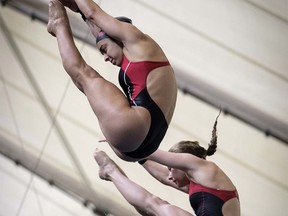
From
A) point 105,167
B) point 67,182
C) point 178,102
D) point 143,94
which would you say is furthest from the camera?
point 67,182

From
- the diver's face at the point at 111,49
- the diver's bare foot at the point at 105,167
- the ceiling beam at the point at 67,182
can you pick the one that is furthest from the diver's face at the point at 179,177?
the ceiling beam at the point at 67,182

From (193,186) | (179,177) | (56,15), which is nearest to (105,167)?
(179,177)

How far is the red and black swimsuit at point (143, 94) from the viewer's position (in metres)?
1.86

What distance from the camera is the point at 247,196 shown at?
13.1 feet

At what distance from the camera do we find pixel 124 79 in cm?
192

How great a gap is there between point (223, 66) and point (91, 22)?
1.85m

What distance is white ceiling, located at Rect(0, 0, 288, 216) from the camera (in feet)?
11.4

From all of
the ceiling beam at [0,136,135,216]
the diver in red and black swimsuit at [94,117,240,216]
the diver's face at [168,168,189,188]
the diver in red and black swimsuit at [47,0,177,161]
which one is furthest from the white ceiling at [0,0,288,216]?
the diver in red and black swimsuit at [47,0,177,161]

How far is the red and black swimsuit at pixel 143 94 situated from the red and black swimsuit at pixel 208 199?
1.56 feet

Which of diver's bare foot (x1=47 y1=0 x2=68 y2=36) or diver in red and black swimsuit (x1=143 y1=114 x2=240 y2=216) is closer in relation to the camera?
diver's bare foot (x1=47 y1=0 x2=68 y2=36)

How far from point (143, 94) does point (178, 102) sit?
2.05 metres

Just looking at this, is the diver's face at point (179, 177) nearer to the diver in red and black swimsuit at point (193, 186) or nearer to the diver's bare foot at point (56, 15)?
the diver in red and black swimsuit at point (193, 186)

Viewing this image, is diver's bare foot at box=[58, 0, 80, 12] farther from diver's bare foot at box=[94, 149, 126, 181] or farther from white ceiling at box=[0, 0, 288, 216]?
white ceiling at box=[0, 0, 288, 216]

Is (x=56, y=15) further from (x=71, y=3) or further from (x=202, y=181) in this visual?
(x=202, y=181)
